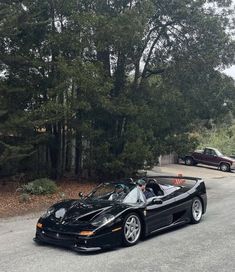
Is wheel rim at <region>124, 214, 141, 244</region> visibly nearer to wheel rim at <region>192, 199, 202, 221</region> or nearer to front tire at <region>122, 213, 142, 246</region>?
front tire at <region>122, 213, 142, 246</region>

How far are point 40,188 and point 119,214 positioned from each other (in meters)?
7.41

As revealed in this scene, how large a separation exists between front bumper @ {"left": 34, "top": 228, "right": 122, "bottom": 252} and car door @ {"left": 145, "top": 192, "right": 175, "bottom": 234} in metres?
1.09

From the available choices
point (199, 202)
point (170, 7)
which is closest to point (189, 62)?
point (170, 7)

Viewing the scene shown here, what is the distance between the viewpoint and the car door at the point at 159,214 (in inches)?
380

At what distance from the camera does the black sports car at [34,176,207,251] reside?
845 centimetres

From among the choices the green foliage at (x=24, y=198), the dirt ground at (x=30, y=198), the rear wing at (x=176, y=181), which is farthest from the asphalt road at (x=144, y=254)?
the green foliage at (x=24, y=198)

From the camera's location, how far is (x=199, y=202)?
462 inches

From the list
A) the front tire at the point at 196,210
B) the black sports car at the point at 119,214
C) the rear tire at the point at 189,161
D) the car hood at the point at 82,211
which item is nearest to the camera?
the black sports car at the point at 119,214

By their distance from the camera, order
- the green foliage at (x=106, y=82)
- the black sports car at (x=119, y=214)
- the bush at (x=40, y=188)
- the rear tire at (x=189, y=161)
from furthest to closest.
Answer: the rear tire at (x=189, y=161) < the green foliage at (x=106, y=82) < the bush at (x=40, y=188) < the black sports car at (x=119, y=214)

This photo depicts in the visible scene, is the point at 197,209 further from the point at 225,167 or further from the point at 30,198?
the point at 225,167

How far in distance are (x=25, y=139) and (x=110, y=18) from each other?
551cm

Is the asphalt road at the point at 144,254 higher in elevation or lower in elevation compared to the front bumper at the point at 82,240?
lower

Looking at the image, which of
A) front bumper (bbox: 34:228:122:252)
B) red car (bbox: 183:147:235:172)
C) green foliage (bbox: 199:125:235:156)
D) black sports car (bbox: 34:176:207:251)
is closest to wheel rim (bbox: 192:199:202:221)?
black sports car (bbox: 34:176:207:251)

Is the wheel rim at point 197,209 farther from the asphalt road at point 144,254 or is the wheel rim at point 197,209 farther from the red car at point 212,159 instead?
the red car at point 212,159
